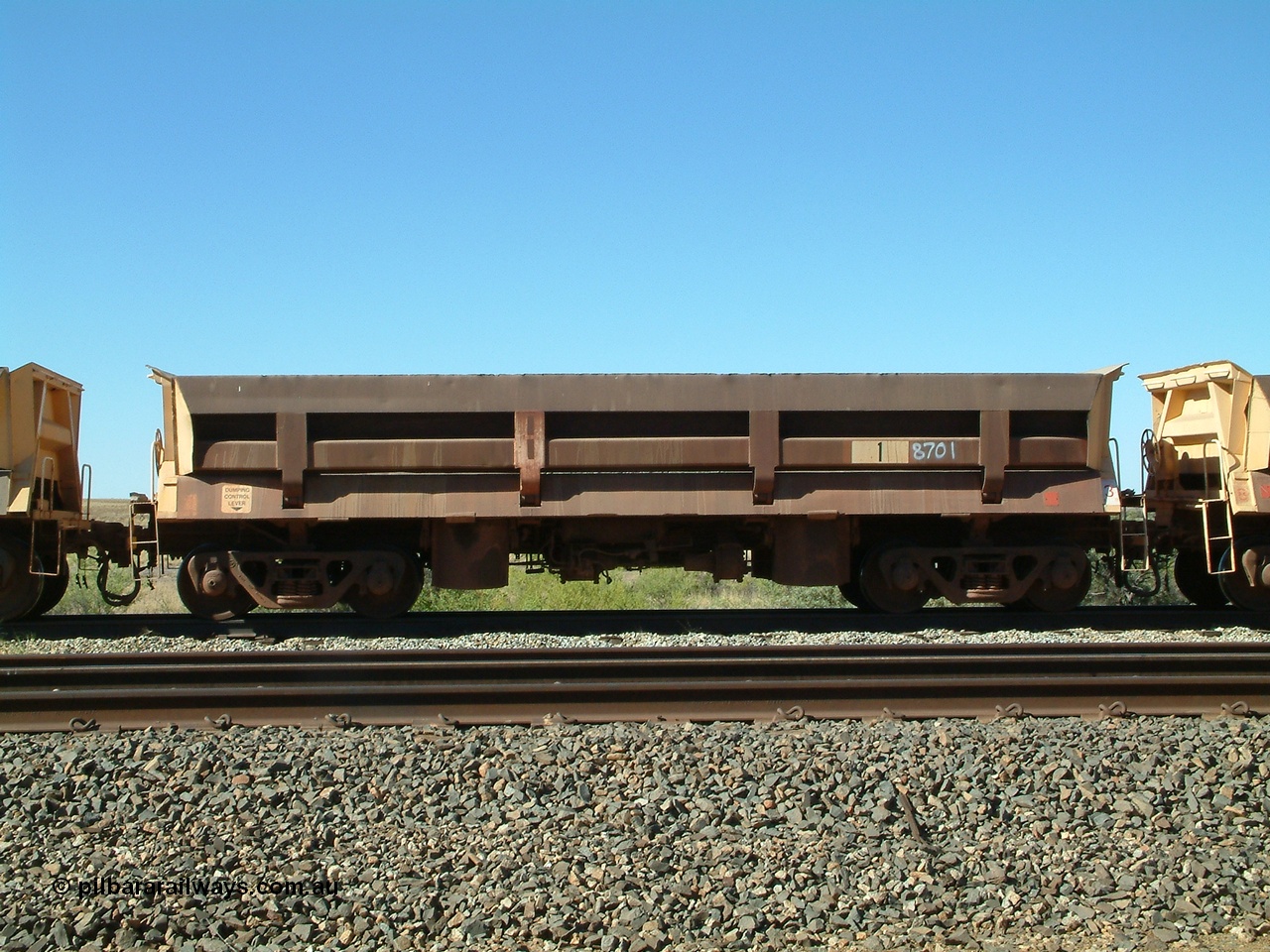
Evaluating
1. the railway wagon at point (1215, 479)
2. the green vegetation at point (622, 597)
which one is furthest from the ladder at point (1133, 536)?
the green vegetation at point (622, 597)

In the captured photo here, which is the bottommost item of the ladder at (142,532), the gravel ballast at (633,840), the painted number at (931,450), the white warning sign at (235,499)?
the gravel ballast at (633,840)

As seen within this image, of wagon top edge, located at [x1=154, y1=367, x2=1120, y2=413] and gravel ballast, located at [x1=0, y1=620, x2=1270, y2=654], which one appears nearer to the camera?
gravel ballast, located at [x1=0, y1=620, x2=1270, y2=654]

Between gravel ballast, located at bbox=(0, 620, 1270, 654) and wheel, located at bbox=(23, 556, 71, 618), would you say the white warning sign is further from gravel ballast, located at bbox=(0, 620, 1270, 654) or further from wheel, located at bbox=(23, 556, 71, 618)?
wheel, located at bbox=(23, 556, 71, 618)

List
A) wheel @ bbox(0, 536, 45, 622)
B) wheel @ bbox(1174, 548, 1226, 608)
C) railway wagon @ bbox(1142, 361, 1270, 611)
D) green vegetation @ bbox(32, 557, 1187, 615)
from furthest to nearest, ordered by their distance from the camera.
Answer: green vegetation @ bbox(32, 557, 1187, 615)
wheel @ bbox(1174, 548, 1226, 608)
railway wagon @ bbox(1142, 361, 1270, 611)
wheel @ bbox(0, 536, 45, 622)

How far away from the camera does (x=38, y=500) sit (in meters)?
10.7

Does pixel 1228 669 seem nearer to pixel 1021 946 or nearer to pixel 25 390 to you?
pixel 1021 946

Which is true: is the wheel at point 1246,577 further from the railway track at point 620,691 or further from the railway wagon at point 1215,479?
the railway track at point 620,691

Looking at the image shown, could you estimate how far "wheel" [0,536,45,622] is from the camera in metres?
10.6

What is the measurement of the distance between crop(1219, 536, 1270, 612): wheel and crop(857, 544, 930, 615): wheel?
3441 millimetres

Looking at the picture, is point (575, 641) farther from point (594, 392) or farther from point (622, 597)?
point (622, 597)

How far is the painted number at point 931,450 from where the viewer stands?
1103 centimetres

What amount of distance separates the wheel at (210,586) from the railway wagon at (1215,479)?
1015 cm

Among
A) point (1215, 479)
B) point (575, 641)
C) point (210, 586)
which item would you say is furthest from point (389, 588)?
point (1215, 479)

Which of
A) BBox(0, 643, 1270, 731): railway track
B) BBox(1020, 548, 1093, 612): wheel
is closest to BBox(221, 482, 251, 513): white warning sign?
BBox(0, 643, 1270, 731): railway track
